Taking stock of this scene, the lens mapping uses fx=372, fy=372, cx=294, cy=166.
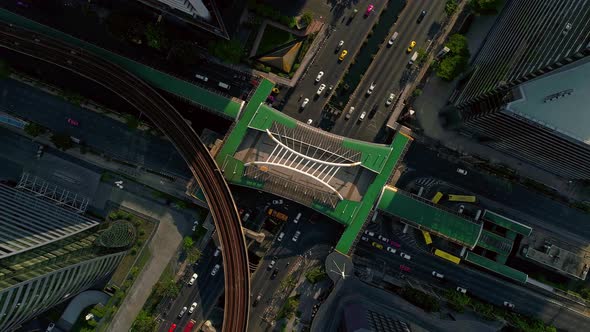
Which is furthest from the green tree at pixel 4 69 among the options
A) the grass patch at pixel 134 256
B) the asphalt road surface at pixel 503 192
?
the asphalt road surface at pixel 503 192

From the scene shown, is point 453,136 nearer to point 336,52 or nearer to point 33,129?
point 336,52

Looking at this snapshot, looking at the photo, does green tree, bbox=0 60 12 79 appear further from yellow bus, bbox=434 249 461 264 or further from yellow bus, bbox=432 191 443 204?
yellow bus, bbox=434 249 461 264

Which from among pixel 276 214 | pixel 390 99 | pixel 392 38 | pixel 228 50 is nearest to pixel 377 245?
pixel 276 214

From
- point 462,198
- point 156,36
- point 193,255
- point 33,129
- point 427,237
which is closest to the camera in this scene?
point 156,36

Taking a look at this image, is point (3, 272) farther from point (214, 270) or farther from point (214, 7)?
point (214, 7)

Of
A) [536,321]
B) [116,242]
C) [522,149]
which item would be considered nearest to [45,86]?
[116,242]

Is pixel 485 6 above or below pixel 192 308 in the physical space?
above

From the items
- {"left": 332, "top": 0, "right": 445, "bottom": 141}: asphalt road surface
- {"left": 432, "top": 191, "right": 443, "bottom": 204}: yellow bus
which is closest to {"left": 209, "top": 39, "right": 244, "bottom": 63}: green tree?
{"left": 332, "top": 0, "right": 445, "bottom": 141}: asphalt road surface
